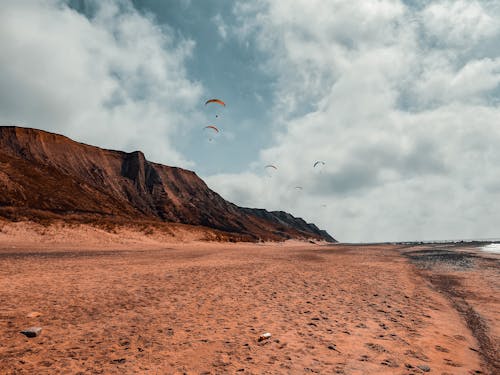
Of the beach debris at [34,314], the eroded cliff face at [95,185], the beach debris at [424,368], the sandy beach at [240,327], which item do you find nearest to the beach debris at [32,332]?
the sandy beach at [240,327]

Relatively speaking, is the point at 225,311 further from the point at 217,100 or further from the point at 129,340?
the point at 217,100

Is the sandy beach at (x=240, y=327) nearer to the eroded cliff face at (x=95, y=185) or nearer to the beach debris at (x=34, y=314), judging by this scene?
the beach debris at (x=34, y=314)

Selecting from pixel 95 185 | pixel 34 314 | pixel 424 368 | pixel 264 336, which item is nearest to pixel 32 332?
pixel 34 314

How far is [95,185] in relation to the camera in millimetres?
78562

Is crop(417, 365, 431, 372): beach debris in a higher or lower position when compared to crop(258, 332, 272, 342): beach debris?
higher

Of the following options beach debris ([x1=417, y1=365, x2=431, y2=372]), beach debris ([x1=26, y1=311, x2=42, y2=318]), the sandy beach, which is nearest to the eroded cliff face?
the sandy beach

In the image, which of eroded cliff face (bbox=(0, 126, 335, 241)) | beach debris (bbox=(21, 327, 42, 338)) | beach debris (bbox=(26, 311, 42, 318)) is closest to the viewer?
beach debris (bbox=(21, 327, 42, 338))

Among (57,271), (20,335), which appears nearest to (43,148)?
(57,271)

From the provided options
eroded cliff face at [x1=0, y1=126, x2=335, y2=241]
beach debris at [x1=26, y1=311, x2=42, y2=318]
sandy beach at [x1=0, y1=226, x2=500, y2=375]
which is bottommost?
Answer: beach debris at [x1=26, y1=311, x2=42, y2=318]

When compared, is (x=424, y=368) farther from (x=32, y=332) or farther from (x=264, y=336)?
(x=32, y=332)

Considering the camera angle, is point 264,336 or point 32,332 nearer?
point 32,332

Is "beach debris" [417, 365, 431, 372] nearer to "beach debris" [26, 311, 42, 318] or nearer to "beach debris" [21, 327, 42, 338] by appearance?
"beach debris" [21, 327, 42, 338]

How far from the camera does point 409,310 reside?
30.2ft

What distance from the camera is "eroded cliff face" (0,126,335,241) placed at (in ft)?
163
